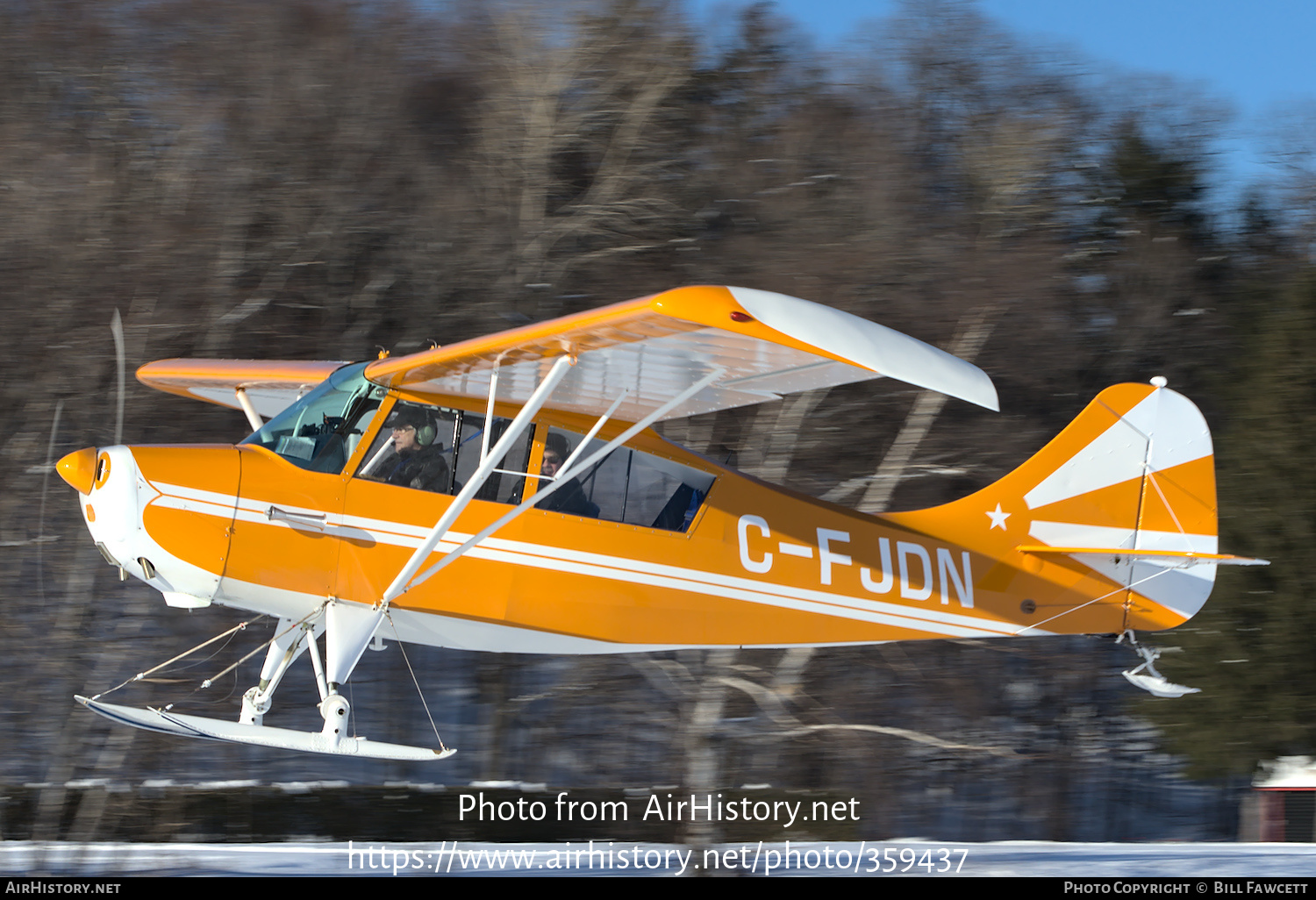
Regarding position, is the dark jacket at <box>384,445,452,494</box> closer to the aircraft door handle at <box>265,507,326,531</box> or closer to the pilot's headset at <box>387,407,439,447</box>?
the pilot's headset at <box>387,407,439,447</box>

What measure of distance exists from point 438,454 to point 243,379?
2.18 meters

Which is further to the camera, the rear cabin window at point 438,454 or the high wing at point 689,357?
the rear cabin window at point 438,454

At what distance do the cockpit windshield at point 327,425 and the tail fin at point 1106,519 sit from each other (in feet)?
10.9

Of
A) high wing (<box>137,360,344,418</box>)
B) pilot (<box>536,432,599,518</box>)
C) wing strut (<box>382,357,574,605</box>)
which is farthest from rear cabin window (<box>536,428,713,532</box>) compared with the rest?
high wing (<box>137,360,344,418</box>)

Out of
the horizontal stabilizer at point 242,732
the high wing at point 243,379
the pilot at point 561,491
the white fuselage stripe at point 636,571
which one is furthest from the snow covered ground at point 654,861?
the high wing at point 243,379

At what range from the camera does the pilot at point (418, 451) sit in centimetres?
573

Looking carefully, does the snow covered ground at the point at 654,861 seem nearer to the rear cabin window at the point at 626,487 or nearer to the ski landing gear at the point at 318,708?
the ski landing gear at the point at 318,708

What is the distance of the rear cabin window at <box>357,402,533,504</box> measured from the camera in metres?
5.71

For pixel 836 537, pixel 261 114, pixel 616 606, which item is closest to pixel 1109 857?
pixel 836 537

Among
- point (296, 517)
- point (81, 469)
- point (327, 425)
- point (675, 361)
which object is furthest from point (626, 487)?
point (81, 469)

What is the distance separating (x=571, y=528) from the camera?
5.98 meters

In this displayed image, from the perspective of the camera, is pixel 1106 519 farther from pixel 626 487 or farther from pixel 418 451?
pixel 418 451

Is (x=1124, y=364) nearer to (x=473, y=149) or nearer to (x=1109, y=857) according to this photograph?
(x=1109, y=857)

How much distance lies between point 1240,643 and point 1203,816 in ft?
11.2
